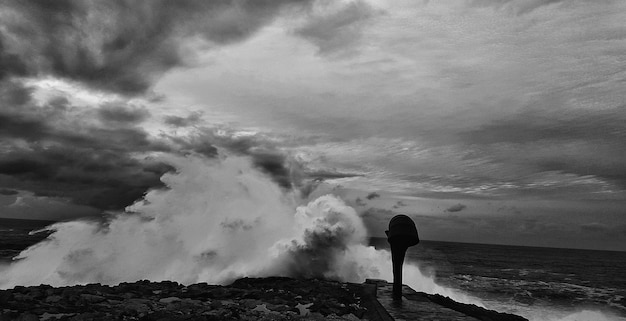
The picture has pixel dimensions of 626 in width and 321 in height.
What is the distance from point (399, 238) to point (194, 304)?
22.1 ft

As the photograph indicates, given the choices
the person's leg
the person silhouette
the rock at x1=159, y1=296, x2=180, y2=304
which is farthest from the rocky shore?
the person silhouette

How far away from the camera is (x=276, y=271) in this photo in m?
24.8

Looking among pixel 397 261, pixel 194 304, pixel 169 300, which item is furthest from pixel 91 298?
pixel 397 261

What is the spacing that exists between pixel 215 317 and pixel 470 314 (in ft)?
23.7

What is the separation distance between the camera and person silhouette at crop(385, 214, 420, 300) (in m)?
12.5

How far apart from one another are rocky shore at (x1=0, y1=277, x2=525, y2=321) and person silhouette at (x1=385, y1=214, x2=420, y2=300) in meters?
1.03

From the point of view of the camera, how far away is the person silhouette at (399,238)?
40.9ft

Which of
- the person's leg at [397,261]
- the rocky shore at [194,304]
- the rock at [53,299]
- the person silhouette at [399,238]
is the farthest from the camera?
the person's leg at [397,261]

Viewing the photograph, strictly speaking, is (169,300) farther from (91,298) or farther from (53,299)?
(53,299)

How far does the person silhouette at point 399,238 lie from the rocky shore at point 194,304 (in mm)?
1027

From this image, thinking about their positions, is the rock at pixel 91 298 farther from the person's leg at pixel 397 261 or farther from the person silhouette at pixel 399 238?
the person's leg at pixel 397 261

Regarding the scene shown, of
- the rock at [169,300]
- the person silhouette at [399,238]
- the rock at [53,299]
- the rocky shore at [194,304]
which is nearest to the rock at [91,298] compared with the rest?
the rocky shore at [194,304]

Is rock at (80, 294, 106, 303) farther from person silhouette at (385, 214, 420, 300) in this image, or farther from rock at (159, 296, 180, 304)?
person silhouette at (385, 214, 420, 300)

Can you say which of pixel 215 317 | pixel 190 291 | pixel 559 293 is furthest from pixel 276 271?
pixel 559 293
